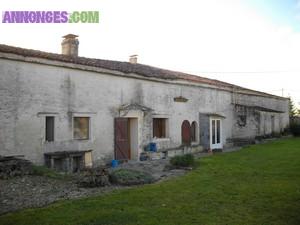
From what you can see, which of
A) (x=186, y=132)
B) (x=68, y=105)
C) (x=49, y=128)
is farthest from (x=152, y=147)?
(x=49, y=128)

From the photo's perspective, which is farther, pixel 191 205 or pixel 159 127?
pixel 159 127

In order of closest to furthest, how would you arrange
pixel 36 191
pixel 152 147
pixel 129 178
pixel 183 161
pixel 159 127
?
pixel 36 191, pixel 129 178, pixel 183 161, pixel 152 147, pixel 159 127

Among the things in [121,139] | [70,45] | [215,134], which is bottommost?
[121,139]

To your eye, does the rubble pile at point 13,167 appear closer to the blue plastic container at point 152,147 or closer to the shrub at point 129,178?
the shrub at point 129,178

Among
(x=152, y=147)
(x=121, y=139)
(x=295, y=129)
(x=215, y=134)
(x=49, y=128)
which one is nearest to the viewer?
(x=49, y=128)

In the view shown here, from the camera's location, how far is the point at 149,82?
54.9 ft

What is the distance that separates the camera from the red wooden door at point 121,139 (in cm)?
1477

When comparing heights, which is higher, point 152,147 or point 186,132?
point 186,132

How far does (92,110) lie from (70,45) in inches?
201

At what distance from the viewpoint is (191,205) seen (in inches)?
276

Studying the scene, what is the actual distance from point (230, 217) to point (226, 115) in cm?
1811

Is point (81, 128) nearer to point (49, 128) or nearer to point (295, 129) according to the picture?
point (49, 128)

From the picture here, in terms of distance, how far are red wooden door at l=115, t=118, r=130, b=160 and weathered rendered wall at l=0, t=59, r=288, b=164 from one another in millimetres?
331

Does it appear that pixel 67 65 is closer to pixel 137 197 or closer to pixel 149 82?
pixel 149 82
